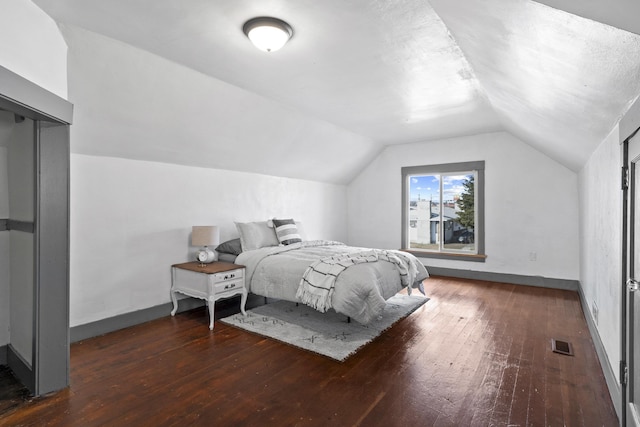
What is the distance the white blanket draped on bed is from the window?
8.30 ft

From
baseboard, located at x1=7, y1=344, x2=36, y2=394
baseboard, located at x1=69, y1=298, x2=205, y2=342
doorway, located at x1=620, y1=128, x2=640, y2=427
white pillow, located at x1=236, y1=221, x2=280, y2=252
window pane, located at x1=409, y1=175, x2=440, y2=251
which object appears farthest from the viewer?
window pane, located at x1=409, y1=175, x2=440, y2=251

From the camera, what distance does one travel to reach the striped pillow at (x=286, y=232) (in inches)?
180

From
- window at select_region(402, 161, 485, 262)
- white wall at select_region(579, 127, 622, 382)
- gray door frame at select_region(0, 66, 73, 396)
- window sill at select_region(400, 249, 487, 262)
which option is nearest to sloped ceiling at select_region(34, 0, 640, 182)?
white wall at select_region(579, 127, 622, 382)

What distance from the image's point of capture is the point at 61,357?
2.25m

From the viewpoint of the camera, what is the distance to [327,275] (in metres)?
3.21

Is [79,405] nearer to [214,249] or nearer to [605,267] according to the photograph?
[214,249]

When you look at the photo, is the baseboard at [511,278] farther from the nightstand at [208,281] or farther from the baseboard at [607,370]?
the nightstand at [208,281]

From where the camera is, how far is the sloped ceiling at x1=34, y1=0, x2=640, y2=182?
4.64ft

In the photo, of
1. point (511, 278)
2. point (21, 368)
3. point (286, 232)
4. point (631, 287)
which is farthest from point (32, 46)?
point (511, 278)

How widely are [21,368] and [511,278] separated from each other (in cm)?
594

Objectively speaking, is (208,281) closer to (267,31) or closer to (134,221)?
(134,221)

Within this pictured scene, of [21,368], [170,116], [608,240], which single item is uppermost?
[170,116]

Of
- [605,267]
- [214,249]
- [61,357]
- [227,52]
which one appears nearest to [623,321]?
[605,267]

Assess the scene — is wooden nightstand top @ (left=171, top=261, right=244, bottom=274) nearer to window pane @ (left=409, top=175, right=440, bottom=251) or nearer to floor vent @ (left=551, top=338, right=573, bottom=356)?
floor vent @ (left=551, top=338, right=573, bottom=356)
